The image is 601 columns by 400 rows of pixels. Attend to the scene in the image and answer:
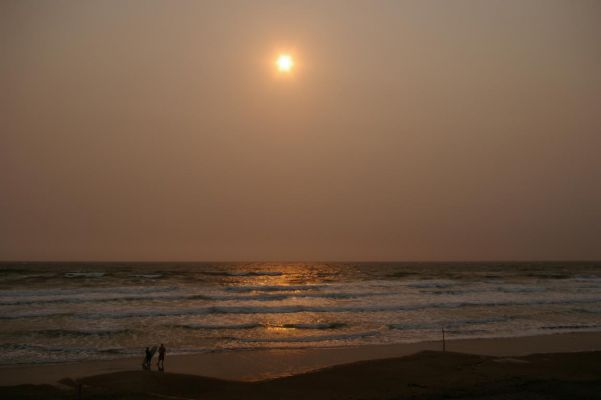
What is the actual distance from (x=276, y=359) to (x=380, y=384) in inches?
175

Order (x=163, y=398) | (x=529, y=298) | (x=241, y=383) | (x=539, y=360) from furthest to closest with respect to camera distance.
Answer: (x=529, y=298) → (x=539, y=360) → (x=241, y=383) → (x=163, y=398)

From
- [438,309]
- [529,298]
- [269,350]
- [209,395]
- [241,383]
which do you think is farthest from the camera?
[529,298]

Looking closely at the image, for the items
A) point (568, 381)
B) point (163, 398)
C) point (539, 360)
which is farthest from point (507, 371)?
point (163, 398)

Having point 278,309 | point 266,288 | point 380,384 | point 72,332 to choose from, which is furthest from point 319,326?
point 266,288

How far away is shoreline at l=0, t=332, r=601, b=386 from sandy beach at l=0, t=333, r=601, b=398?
30 mm

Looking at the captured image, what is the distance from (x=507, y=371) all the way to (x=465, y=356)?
1978mm

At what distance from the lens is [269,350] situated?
16734mm

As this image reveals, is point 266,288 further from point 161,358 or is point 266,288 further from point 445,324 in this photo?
point 161,358

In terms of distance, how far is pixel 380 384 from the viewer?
39.2 ft

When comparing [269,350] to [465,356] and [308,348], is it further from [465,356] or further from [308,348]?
[465,356]

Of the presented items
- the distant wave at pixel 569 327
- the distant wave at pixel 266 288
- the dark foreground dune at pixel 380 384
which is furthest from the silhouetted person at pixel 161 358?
the distant wave at pixel 266 288

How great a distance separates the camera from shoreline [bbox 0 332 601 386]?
1343cm

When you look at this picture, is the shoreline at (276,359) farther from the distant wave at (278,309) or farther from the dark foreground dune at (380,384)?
the distant wave at (278,309)

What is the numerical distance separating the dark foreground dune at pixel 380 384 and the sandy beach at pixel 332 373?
24mm
